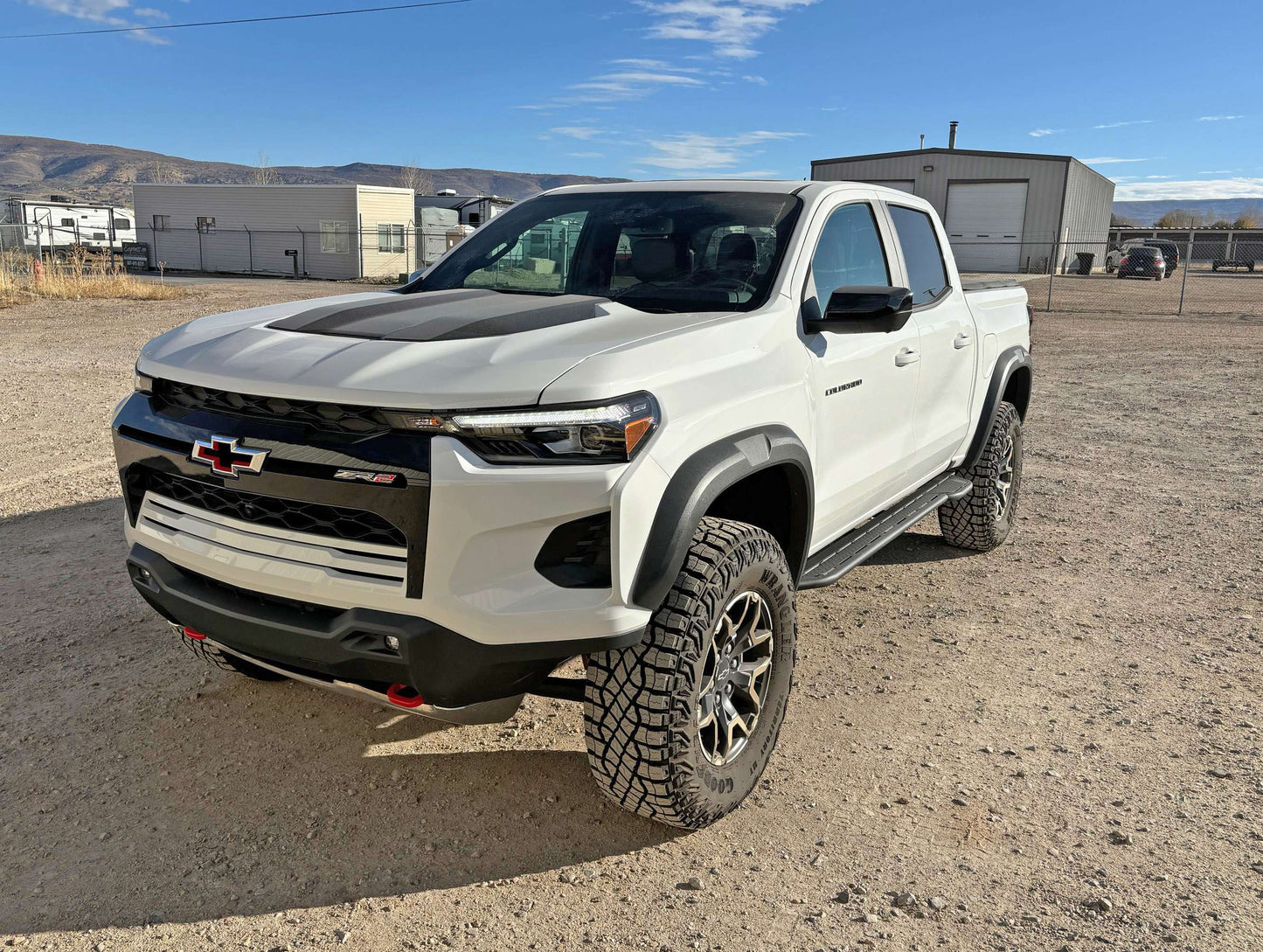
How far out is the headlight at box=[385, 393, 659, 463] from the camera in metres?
2.53

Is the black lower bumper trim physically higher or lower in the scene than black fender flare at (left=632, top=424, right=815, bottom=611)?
lower

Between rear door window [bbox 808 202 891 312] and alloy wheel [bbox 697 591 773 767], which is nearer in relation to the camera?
alloy wheel [bbox 697 591 773 767]

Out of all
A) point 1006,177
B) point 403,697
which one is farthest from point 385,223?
point 403,697

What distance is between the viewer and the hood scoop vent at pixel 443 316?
3018 mm

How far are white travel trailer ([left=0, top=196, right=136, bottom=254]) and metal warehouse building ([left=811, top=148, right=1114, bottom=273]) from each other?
111 ft

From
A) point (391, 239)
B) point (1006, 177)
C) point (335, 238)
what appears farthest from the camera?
point (1006, 177)

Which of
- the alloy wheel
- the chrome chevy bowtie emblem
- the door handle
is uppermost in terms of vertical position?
the door handle

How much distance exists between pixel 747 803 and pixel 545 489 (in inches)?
56.3

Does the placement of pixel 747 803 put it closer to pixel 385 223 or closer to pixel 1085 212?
pixel 385 223

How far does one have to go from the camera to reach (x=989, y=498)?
5648 mm

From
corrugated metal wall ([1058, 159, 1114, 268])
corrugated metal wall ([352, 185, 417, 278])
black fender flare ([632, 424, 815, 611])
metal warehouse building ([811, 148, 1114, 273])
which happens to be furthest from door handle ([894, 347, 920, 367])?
metal warehouse building ([811, 148, 1114, 273])

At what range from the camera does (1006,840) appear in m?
3.06

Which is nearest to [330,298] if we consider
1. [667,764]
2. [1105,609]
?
[667,764]

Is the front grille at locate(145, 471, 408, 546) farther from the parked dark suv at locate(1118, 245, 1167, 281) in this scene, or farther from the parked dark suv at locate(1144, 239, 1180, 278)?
the parked dark suv at locate(1144, 239, 1180, 278)
